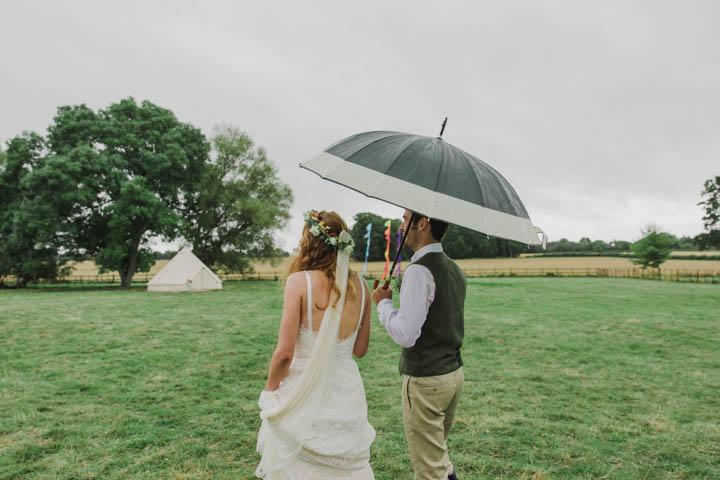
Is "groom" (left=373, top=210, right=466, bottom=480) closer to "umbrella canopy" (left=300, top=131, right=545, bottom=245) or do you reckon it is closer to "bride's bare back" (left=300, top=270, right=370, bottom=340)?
"bride's bare back" (left=300, top=270, right=370, bottom=340)

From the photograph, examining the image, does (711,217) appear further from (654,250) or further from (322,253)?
(322,253)

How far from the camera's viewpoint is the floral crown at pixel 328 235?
2.46 metres

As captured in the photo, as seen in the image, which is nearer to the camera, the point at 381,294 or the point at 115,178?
the point at 381,294

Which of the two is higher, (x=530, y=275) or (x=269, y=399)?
(x=269, y=399)

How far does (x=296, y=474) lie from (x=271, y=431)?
29 centimetres

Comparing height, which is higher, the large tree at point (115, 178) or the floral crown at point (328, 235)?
the large tree at point (115, 178)

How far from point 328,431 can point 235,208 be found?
31.6 m

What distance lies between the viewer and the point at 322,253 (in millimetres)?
2488

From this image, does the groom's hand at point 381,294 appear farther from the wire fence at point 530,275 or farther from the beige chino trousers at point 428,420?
the wire fence at point 530,275

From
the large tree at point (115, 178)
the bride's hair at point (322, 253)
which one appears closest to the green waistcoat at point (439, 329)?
the bride's hair at point (322, 253)

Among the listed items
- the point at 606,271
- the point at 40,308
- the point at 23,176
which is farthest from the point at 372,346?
the point at 606,271

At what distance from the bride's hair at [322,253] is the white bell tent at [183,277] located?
23580 millimetres

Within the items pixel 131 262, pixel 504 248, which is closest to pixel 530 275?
pixel 504 248

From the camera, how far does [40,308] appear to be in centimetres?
1366
